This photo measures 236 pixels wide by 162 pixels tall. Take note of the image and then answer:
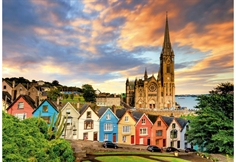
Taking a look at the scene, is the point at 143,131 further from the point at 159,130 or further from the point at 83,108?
the point at 83,108

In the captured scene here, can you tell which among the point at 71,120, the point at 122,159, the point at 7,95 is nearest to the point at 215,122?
the point at 122,159

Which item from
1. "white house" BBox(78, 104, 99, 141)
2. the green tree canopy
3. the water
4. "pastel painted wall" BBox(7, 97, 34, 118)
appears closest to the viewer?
the green tree canopy

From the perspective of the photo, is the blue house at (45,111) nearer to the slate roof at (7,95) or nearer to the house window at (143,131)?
the slate roof at (7,95)

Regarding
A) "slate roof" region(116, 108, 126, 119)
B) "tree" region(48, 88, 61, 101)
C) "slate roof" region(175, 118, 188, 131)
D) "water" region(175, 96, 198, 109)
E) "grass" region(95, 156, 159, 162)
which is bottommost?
"grass" region(95, 156, 159, 162)

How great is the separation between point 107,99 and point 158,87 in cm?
75

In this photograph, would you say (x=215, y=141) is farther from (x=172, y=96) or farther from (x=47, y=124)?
(x=47, y=124)

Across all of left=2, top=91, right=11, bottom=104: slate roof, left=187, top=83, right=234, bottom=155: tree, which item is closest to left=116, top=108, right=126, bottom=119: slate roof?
left=187, top=83, right=234, bottom=155: tree

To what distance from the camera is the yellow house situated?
3.41 meters

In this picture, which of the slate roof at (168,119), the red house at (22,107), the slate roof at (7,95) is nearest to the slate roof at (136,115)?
the slate roof at (168,119)

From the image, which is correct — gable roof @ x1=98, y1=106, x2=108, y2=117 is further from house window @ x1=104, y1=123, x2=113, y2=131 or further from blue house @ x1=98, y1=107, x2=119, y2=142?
house window @ x1=104, y1=123, x2=113, y2=131

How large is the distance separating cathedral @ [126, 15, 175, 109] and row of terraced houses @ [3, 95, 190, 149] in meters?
0.18

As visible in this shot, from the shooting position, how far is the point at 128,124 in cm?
348

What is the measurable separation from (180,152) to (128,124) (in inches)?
31.5

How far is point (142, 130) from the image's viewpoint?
11.5ft
